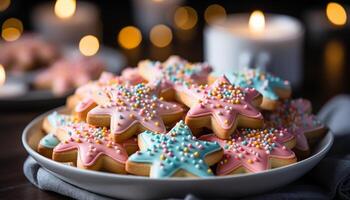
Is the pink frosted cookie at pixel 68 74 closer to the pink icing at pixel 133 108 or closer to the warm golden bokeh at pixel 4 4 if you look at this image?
the pink icing at pixel 133 108

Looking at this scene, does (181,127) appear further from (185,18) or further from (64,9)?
(185,18)

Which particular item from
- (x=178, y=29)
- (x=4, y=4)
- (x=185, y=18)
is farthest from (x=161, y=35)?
(x=4, y=4)

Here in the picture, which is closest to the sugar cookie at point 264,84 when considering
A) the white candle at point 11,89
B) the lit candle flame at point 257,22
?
the lit candle flame at point 257,22

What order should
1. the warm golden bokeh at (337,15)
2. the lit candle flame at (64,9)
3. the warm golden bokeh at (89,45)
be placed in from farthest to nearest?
the warm golden bokeh at (337,15)
the lit candle flame at (64,9)
the warm golden bokeh at (89,45)

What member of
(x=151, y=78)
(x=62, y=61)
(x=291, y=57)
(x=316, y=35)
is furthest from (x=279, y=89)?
(x=316, y=35)

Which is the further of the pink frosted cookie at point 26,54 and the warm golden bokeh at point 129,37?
the warm golden bokeh at point 129,37

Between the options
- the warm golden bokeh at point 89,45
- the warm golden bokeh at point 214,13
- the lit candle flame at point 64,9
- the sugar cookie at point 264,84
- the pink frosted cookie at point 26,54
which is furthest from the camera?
the warm golden bokeh at point 214,13

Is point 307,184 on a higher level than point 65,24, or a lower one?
lower

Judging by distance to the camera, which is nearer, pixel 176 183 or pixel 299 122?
pixel 176 183
